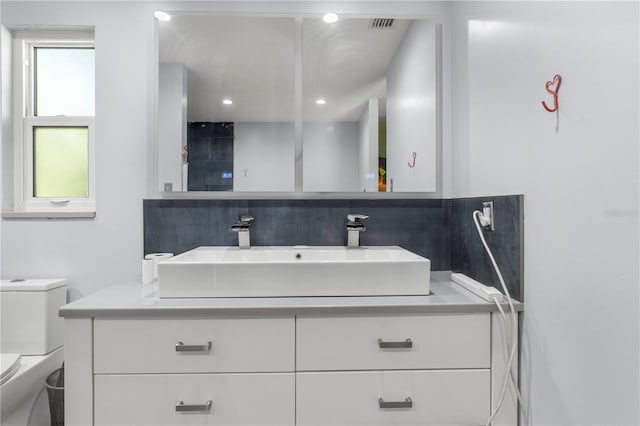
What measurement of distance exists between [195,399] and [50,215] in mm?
1143

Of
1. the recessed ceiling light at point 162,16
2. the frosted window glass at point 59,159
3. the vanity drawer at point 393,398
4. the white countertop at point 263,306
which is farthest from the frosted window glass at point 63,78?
the vanity drawer at point 393,398

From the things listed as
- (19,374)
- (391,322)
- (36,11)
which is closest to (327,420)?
(391,322)

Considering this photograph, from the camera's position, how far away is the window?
65.9 inches

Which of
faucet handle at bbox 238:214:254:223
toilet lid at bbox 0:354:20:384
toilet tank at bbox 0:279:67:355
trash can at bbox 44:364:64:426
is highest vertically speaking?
faucet handle at bbox 238:214:254:223

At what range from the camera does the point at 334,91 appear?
161 centimetres

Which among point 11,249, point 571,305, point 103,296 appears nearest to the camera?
point 571,305

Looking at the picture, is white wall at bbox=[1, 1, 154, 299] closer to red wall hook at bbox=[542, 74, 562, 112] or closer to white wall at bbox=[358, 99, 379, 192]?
white wall at bbox=[358, 99, 379, 192]

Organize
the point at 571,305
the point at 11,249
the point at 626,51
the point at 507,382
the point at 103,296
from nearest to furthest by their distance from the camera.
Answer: the point at 626,51 < the point at 571,305 < the point at 507,382 < the point at 103,296 < the point at 11,249

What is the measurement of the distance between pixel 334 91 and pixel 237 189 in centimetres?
64

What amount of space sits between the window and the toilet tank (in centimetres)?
38

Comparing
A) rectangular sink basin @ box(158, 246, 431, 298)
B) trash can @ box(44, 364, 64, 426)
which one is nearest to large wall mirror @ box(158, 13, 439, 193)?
rectangular sink basin @ box(158, 246, 431, 298)

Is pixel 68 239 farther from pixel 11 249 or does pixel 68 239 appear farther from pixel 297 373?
pixel 297 373

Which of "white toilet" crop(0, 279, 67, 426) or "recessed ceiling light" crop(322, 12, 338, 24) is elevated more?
"recessed ceiling light" crop(322, 12, 338, 24)

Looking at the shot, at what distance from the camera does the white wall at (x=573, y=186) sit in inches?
29.2
